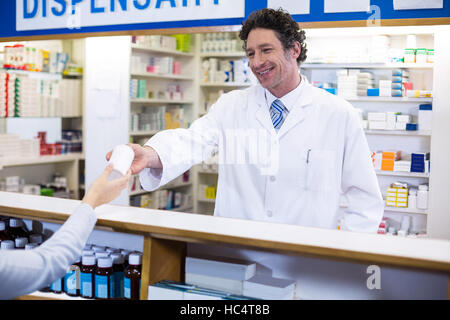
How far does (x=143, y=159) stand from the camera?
2070mm

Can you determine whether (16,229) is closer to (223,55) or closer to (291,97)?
(291,97)

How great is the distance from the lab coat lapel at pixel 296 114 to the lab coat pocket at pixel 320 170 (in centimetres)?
16

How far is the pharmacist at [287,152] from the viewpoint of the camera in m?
2.31

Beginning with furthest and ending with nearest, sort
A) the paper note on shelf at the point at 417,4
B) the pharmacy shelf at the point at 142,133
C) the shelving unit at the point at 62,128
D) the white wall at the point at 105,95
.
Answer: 1. the shelving unit at the point at 62,128
2. the pharmacy shelf at the point at 142,133
3. the white wall at the point at 105,95
4. the paper note on shelf at the point at 417,4

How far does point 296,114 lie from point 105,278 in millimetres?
1136

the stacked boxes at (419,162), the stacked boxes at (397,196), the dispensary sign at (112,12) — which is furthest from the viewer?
the stacked boxes at (397,196)

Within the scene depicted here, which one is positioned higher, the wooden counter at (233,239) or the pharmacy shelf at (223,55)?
the pharmacy shelf at (223,55)

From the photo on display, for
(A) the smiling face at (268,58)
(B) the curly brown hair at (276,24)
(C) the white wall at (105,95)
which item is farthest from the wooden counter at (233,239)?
(C) the white wall at (105,95)

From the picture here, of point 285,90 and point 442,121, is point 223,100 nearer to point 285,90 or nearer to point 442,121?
point 285,90

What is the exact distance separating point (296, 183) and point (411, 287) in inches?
34.5

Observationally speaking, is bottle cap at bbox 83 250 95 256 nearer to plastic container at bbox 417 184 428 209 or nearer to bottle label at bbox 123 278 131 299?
bottle label at bbox 123 278 131 299

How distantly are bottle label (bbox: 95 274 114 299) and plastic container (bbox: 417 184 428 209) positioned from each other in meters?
3.23

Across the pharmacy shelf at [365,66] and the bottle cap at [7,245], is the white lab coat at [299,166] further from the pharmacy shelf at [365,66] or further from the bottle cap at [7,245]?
the pharmacy shelf at [365,66]

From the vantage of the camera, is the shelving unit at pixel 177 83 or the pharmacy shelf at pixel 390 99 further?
the shelving unit at pixel 177 83
